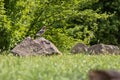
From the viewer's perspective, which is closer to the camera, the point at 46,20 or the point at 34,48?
the point at 34,48

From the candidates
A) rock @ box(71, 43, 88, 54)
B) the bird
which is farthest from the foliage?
rock @ box(71, 43, 88, 54)

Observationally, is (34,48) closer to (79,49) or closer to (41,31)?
(41,31)

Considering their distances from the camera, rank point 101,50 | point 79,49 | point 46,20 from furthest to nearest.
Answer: point 46,20 → point 79,49 → point 101,50

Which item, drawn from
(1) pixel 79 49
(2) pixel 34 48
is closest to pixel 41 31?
(1) pixel 79 49

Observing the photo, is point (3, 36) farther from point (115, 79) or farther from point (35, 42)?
point (115, 79)

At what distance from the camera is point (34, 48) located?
11.2 metres

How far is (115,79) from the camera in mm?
3766

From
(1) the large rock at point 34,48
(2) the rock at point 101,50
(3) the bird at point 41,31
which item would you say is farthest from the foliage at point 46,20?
(2) the rock at point 101,50

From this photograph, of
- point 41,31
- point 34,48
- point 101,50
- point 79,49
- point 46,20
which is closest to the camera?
point 34,48

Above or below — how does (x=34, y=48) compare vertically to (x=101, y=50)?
above

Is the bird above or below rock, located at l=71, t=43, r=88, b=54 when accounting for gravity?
above

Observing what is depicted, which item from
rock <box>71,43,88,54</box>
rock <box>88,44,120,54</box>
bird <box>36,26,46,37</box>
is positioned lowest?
rock <box>71,43,88,54</box>

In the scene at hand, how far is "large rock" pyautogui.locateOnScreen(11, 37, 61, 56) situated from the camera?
10.9 metres

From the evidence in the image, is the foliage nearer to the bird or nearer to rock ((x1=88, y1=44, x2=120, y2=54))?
the bird
